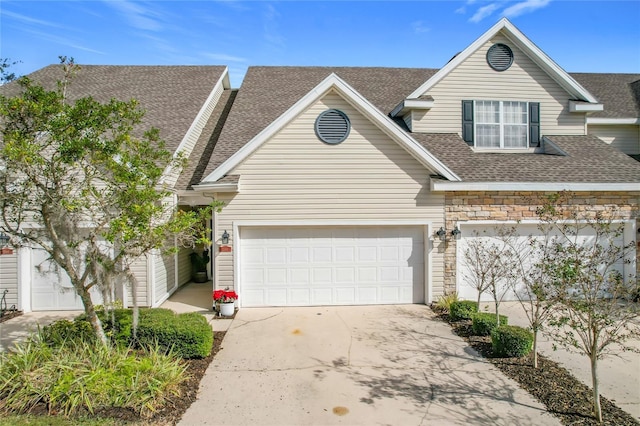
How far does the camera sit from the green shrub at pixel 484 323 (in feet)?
26.5

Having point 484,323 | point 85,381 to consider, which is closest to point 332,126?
point 484,323

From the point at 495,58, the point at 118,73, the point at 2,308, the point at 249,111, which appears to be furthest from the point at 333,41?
the point at 2,308

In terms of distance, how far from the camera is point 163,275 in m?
11.4

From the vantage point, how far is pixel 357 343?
791cm

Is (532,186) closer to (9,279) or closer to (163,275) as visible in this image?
(163,275)

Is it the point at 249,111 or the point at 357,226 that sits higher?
the point at 249,111

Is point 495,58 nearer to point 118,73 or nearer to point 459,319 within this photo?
point 459,319

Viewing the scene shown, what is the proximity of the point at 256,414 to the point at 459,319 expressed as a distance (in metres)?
5.81

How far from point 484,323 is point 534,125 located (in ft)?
26.0

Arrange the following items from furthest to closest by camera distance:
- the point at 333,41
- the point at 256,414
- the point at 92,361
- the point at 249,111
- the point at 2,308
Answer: the point at 249,111, the point at 333,41, the point at 2,308, the point at 92,361, the point at 256,414

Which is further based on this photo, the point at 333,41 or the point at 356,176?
the point at 333,41

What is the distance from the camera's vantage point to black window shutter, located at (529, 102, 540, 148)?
42.0 feet

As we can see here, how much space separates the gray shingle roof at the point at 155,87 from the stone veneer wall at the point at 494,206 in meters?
8.49

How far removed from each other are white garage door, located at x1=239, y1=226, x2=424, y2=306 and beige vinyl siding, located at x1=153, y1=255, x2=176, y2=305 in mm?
2407
